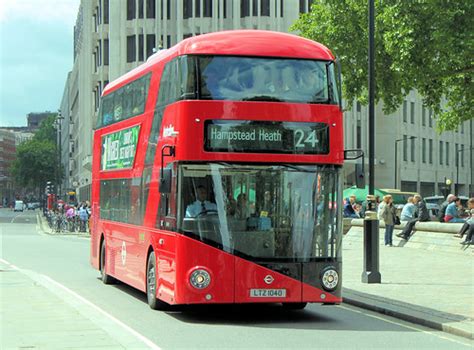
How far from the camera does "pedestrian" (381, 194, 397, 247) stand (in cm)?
2930

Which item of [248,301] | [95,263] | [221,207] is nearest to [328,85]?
[221,207]

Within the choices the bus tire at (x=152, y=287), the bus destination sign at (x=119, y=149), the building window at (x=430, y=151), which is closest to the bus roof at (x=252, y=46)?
the bus destination sign at (x=119, y=149)

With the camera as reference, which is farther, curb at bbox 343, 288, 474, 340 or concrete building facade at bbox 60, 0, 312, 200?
concrete building facade at bbox 60, 0, 312, 200

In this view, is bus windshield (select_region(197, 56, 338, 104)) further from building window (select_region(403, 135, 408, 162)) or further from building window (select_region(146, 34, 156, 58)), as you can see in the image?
building window (select_region(403, 135, 408, 162))

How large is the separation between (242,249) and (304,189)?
3.97 feet

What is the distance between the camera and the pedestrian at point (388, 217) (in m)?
29.3

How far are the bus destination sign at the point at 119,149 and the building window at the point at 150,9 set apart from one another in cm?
5472

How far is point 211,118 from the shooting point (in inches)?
493

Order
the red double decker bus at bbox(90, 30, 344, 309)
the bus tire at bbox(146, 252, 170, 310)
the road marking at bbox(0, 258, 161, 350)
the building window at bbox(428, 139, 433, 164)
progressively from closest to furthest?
the road marking at bbox(0, 258, 161, 350), the red double decker bus at bbox(90, 30, 344, 309), the bus tire at bbox(146, 252, 170, 310), the building window at bbox(428, 139, 433, 164)

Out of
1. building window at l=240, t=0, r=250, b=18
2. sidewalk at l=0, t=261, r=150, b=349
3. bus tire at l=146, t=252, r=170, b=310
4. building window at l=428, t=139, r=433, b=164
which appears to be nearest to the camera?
sidewalk at l=0, t=261, r=150, b=349

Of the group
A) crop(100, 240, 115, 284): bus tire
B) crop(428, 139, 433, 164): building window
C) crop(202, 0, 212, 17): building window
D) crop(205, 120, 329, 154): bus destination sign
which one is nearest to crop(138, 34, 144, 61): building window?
crop(202, 0, 212, 17): building window

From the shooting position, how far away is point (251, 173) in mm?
12484

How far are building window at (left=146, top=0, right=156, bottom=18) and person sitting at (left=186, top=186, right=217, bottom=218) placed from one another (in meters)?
60.9

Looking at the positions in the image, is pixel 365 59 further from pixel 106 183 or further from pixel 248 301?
pixel 248 301
